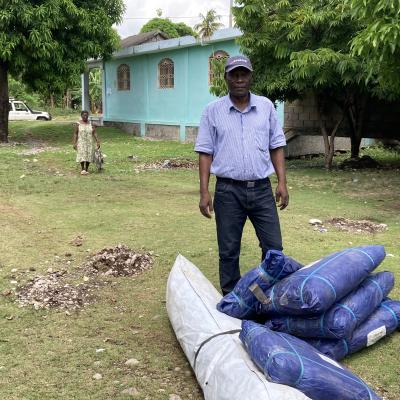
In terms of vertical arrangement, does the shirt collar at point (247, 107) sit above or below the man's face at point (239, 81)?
below

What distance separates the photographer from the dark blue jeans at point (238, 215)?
3561mm

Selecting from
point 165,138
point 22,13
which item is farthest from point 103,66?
point 22,13

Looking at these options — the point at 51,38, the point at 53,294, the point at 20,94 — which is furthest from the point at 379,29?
the point at 20,94

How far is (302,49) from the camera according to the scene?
11047 millimetres

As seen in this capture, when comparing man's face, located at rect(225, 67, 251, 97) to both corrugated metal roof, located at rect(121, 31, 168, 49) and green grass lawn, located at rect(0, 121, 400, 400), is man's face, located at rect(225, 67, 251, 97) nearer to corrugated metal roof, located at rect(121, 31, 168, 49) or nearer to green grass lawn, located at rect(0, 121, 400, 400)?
green grass lawn, located at rect(0, 121, 400, 400)

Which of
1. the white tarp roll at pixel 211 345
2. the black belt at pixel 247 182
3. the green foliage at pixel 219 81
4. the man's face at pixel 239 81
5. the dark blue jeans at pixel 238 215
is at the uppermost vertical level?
the green foliage at pixel 219 81

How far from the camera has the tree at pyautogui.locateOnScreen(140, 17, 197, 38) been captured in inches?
1678

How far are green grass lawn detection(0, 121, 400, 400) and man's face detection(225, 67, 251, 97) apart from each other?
171 centimetres

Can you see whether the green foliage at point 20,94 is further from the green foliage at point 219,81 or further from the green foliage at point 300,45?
the green foliage at point 300,45

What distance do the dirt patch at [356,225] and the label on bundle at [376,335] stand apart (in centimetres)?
322

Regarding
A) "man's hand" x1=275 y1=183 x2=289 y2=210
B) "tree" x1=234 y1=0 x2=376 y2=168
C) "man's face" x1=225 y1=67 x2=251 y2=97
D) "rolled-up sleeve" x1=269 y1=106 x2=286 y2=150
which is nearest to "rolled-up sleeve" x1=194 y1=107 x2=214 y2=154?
"man's face" x1=225 y1=67 x2=251 y2=97

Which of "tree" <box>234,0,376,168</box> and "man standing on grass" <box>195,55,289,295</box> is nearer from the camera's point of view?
"man standing on grass" <box>195,55,289,295</box>

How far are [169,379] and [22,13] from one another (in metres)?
15.1

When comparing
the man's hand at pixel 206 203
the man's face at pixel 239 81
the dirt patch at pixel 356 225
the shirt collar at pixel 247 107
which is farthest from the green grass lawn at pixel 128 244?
the man's face at pixel 239 81
